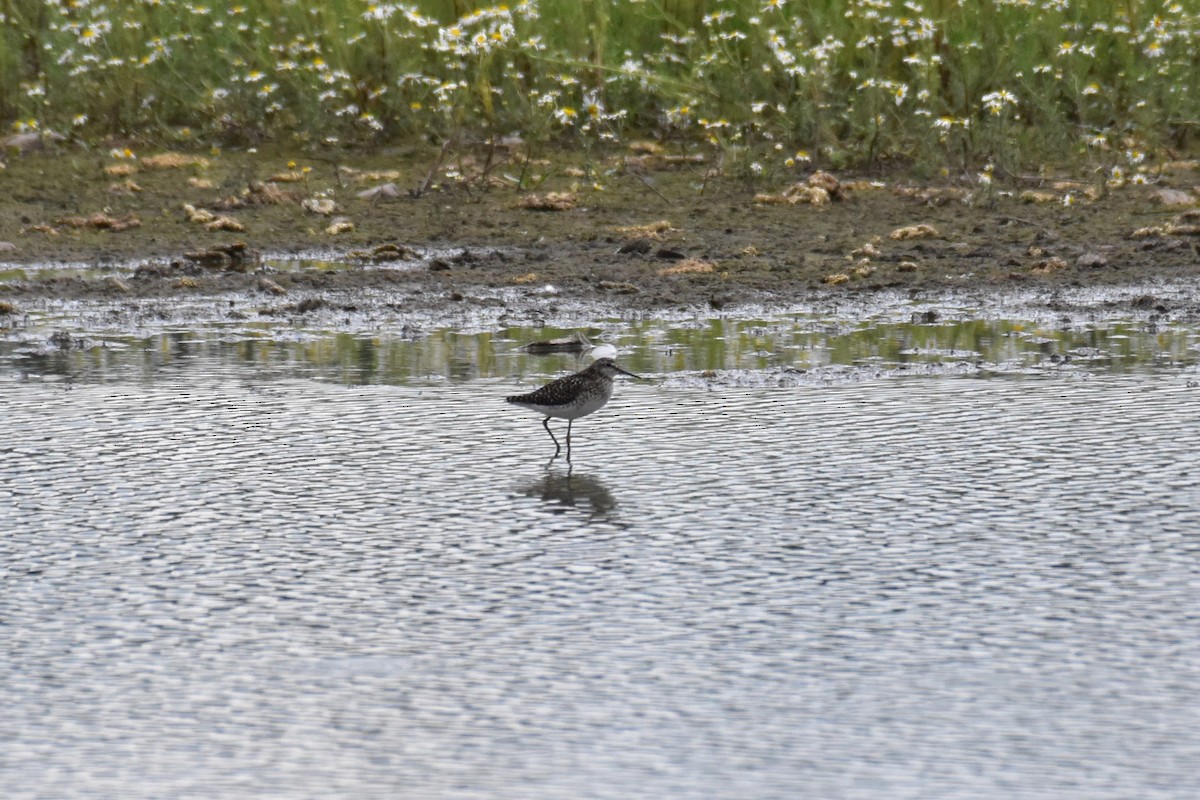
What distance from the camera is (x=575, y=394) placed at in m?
7.77

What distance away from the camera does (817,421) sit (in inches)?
319

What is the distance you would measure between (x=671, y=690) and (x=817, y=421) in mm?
3561

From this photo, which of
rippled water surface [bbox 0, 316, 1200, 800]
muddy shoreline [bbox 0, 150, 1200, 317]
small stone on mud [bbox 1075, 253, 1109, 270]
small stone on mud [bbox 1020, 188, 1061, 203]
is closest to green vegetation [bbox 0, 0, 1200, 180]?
small stone on mud [bbox 1020, 188, 1061, 203]

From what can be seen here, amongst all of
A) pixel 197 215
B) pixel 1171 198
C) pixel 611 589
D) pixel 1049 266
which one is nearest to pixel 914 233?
pixel 1049 266

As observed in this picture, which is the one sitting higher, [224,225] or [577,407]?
[224,225]

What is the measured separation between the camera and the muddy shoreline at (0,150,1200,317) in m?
12.2

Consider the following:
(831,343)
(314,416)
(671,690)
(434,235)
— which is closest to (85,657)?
(671,690)

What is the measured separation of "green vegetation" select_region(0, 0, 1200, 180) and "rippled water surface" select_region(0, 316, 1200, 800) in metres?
6.63

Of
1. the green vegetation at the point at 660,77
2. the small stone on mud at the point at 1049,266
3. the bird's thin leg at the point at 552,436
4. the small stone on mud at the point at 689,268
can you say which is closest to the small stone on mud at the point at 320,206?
the green vegetation at the point at 660,77

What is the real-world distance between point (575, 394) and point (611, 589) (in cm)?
225

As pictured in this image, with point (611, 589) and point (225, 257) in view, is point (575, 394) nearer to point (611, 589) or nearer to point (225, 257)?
point (611, 589)

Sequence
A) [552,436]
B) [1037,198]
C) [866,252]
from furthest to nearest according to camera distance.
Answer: [1037,198], [866,252], [552,436]

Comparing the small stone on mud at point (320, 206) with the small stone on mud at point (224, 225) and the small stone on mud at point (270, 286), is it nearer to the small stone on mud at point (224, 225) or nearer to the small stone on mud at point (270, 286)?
the small stone on mud at point (224, 225)

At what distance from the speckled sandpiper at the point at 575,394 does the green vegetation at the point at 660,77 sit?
728cm
